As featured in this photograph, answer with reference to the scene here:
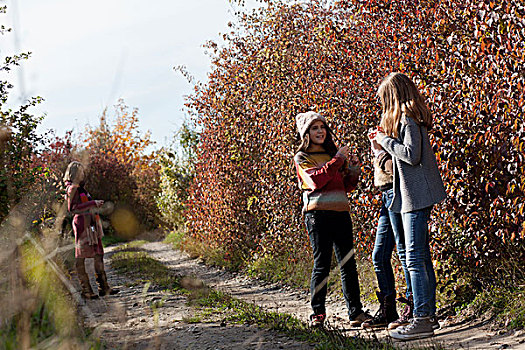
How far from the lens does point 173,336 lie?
4836 millimetres

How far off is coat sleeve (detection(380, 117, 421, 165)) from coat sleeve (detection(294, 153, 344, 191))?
1.95 ft

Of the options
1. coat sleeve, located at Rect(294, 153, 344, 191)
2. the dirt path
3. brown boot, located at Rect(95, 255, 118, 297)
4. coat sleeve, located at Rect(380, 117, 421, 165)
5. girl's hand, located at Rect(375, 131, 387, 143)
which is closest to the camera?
the dirt path

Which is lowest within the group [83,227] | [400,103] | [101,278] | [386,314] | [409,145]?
[386,314]

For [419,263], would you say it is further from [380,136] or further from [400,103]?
[400,103]

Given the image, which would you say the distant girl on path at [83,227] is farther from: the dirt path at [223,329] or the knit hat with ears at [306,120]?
the knit hat with ears at [306,120]

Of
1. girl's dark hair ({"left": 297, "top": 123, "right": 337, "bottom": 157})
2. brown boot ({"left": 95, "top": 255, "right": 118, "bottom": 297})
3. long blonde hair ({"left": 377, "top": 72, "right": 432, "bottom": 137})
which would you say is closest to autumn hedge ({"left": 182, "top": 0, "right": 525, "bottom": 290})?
long blonde hair ({"left": 377, "top": 72, "right": 432, "bottom": 137})

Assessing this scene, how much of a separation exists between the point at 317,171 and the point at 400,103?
3.05 ft

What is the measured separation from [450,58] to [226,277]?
6017 mm

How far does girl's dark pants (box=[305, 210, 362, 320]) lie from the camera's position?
4.72 m

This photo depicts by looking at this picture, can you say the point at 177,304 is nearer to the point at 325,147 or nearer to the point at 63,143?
the point at 325,147

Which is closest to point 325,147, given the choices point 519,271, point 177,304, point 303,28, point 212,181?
point 519,271

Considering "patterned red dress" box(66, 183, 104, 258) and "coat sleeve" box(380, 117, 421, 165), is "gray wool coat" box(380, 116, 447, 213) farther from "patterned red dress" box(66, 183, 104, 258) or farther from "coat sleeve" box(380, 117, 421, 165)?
"patterned red dress" box(66, 183, 104, 258)

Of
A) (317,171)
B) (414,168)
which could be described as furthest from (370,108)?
(414,168)

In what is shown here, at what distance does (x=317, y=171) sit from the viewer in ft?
15.3
